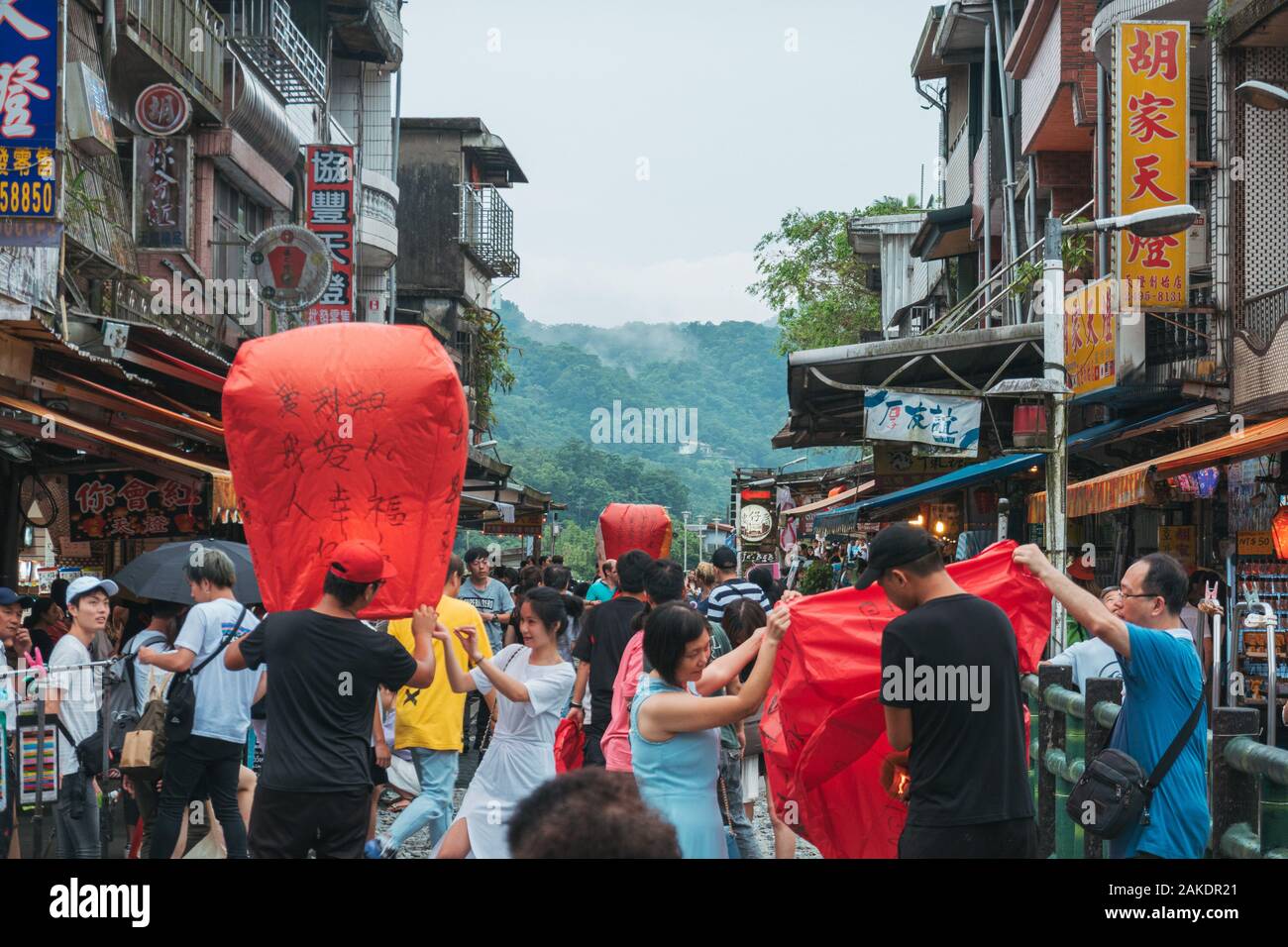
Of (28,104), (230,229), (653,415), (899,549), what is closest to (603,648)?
(899,549)

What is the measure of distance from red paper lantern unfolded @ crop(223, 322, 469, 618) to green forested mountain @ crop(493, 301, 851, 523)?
71.4 m

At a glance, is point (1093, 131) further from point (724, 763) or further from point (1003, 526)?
point (724, 763)

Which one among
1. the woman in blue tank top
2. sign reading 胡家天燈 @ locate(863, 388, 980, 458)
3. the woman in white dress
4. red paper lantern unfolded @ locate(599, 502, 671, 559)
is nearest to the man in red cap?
the woman in blue tank top

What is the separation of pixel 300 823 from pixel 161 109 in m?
14.9

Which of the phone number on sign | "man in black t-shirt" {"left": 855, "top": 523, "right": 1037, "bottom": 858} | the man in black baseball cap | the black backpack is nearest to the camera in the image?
"man in black t-shirt" {"left": 855, "top": 523, "right": 1037, "bottom": 858}

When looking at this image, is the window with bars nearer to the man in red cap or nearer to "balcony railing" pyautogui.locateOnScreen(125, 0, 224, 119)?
"balcony railing" pyautogui.locateOnScreen(125, 0, 224, 119)

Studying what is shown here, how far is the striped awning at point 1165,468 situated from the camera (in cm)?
1076

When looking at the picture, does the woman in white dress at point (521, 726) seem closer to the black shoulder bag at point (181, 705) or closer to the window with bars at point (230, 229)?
the black shoulder bag at point (181, 705)

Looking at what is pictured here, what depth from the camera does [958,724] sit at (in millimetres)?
4719

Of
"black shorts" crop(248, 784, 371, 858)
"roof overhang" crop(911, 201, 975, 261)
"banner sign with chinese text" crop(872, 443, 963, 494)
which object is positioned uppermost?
"roof overhang" crop(911, 201, 975, 261)

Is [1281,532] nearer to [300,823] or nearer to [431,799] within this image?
[431,799]

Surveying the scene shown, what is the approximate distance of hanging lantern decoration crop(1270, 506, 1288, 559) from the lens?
12023mm

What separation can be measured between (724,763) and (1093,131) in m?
14.1

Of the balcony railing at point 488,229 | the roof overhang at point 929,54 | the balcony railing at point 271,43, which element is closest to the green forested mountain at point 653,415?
the balcony railing at point 488,229
